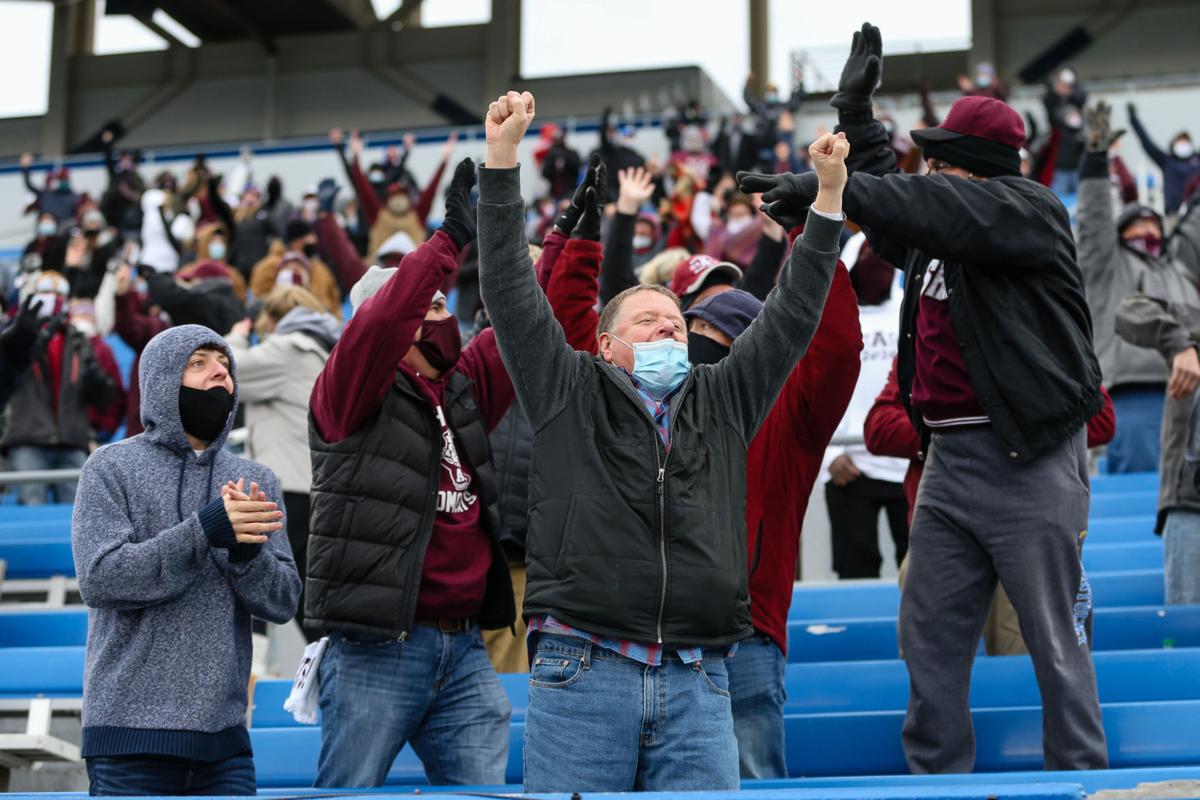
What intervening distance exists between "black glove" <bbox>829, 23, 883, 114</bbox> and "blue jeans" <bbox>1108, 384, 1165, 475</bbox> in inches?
145

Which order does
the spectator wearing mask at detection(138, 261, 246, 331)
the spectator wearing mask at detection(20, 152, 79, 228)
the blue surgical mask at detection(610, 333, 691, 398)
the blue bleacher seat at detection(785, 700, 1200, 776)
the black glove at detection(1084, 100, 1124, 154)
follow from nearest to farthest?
the blue surgical mask at detection(610, 333, 691, 398) < the blue bleacher seat at detection(785, 700, 1200, 776) < the black glove at detection(1084, 100, 1124, 154) < the spectator wearing mask at detection(138, 261, 246, 331) < the spectator wearing mask at detection(20, 152, 79, 228)

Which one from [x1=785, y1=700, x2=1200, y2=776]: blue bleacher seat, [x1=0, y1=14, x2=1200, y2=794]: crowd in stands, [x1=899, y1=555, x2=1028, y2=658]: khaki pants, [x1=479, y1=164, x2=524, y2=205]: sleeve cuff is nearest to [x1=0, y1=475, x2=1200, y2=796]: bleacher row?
[x1=785, y1=700, x2=1200, y2=776]: blue bleacher seat

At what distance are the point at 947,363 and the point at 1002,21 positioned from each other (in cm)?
2262

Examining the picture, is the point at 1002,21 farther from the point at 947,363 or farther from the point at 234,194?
the point at 947,363

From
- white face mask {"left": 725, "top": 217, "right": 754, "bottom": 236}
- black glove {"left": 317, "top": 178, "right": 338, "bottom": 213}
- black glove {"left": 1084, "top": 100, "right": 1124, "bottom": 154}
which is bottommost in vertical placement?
black glove {"left": 1084, "top": 100, "right": 1124, "bottom": 154}

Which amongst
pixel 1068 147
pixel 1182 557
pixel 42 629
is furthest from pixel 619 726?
pixel 1068 147

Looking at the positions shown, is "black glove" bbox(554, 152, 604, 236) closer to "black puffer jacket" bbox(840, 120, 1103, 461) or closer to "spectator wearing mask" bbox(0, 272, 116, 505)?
"black puffer jacket" bbox(840, 120, 1103, 461)

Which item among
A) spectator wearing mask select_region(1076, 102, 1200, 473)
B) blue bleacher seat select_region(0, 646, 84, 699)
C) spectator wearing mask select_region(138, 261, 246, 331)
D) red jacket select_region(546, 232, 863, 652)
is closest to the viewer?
red jacket select_region(546, 232, 863, 652)

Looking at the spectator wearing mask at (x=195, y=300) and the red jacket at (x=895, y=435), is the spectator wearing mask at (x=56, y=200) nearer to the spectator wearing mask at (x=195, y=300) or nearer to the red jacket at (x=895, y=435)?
the spectator wearing mask at (x=195, y=300)

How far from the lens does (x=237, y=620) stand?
358 centimetres

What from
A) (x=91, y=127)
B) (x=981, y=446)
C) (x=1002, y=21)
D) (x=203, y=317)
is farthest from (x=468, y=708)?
(x=91, y=127)

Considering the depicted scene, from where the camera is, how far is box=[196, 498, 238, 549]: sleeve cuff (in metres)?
3.39

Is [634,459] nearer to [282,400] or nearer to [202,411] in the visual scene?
[202,411]

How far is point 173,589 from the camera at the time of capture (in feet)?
11.1
